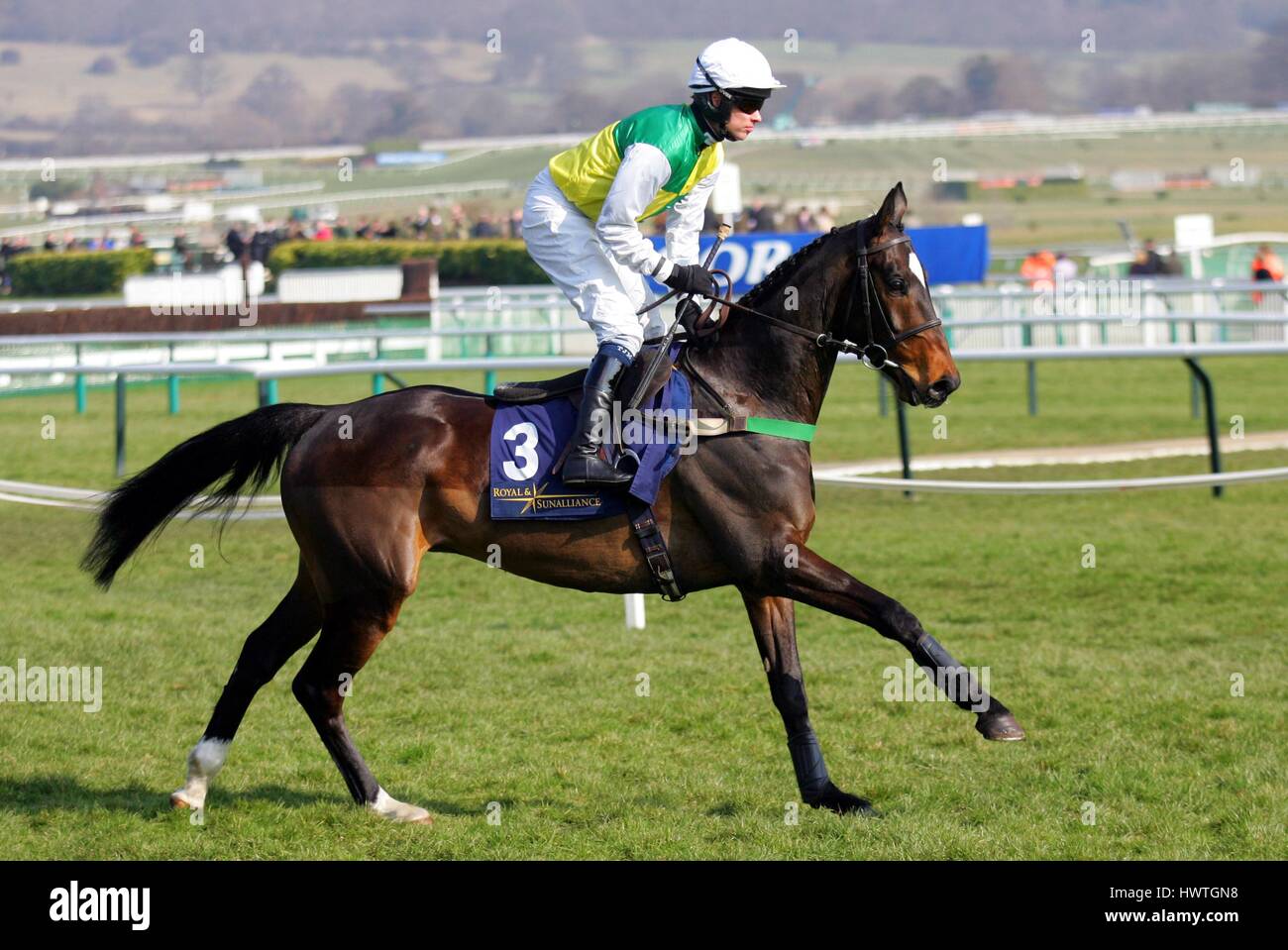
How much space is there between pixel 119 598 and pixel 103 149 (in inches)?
3389

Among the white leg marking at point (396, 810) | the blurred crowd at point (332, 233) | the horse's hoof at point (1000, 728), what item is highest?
the blurred crowd at point (332, 233)

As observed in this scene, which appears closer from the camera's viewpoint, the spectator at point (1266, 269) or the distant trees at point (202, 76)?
the spectator at point (1266, 269)

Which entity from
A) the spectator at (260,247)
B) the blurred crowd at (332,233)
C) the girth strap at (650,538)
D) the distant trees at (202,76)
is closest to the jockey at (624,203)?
the girth strap at (650,538)

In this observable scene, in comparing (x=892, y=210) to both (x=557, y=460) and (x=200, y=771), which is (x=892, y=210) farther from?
(x=200, y=771)

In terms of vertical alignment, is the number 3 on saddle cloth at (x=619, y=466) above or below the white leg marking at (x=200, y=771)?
above

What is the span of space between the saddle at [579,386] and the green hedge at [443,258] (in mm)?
28350

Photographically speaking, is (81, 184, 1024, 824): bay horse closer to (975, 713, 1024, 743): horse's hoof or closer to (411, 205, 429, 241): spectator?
(975, 713, 1024, 743): horse's hoof

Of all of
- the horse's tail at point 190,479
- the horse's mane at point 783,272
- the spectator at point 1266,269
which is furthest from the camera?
the spectator at point 1266,269

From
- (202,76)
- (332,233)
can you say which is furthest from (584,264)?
(202,76)

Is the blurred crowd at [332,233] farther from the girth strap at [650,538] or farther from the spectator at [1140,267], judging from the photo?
the girth strap at [650,538]

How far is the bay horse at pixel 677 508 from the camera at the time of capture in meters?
4.88

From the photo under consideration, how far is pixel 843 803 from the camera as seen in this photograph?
495 centimetres
